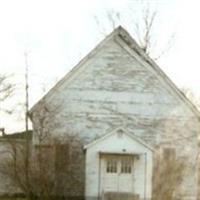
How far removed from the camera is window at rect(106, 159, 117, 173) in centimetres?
2916

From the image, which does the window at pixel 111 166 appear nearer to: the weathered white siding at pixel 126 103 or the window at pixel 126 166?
the window at pixel 126 166

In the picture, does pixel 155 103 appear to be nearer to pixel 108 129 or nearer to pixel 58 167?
pixel 108 129

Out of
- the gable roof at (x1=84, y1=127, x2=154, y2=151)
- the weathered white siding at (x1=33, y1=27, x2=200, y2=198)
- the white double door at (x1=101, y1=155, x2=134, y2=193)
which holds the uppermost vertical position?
the weathered white siding at (x1=33, y1=27, x2=200, y2=198)

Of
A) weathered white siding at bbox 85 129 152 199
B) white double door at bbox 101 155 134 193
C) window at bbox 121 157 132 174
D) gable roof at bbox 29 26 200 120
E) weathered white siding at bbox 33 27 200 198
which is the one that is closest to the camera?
weathered white siding at bbox 85 129 152 199

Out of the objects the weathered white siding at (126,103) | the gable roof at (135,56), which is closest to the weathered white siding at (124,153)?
the weathered white siding at (126,103)

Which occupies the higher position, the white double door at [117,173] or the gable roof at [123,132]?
the gable roof at [123,132]

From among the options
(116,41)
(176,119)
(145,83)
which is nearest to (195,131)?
(176,119)

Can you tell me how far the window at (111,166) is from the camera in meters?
29.2

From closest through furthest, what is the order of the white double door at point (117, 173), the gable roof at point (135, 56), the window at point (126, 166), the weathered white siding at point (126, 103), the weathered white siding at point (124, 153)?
the weathered white siding at point (124, 153) < the white double door at point (117, 173) < the window at point (126, 166) < the weathered white siding at point (126, 103) < the gable roof at point (135, 56)

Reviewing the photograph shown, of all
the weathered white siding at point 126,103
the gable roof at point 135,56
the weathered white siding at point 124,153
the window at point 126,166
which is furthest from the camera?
the gable roof at point 135,56

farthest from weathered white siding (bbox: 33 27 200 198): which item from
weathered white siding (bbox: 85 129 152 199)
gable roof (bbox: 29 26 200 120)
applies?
weathered white siding (bbox: 85 129 152 199)

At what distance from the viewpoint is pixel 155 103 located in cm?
3145

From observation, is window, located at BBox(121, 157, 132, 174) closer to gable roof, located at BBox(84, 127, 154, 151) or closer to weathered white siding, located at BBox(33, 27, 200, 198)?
gable roof, located at BBox(84, 127, 154, 151)

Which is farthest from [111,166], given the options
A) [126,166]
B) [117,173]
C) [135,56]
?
[135,56]
